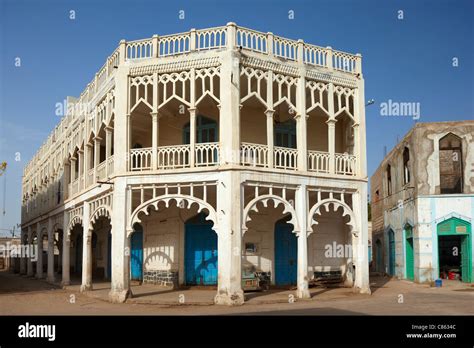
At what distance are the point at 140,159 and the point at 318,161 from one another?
6954mm

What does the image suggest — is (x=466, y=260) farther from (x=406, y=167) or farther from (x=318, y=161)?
(x=318, y=161)

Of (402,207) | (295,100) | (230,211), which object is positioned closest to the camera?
(230,211)

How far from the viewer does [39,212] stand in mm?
33938

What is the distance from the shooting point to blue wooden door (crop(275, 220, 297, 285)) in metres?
21.2

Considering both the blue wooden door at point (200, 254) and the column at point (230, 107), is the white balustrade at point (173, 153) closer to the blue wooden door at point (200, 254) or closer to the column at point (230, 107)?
the column at point (230, 107)

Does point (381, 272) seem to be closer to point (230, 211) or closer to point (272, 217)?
point (272, 217)

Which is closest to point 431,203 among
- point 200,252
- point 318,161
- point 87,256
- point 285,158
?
point 318,161

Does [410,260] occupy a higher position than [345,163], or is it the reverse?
[345,163]

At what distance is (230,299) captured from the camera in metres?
15.9

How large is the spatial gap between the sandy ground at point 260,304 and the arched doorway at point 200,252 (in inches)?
30.3

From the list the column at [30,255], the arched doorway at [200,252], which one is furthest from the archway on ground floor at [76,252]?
Answer: the arched doorway at [200,252]

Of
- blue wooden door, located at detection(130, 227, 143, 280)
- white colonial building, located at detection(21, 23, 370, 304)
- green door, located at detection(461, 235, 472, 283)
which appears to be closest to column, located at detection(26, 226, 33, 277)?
white colonial building, located at detection(21, 23, 370, 304)
